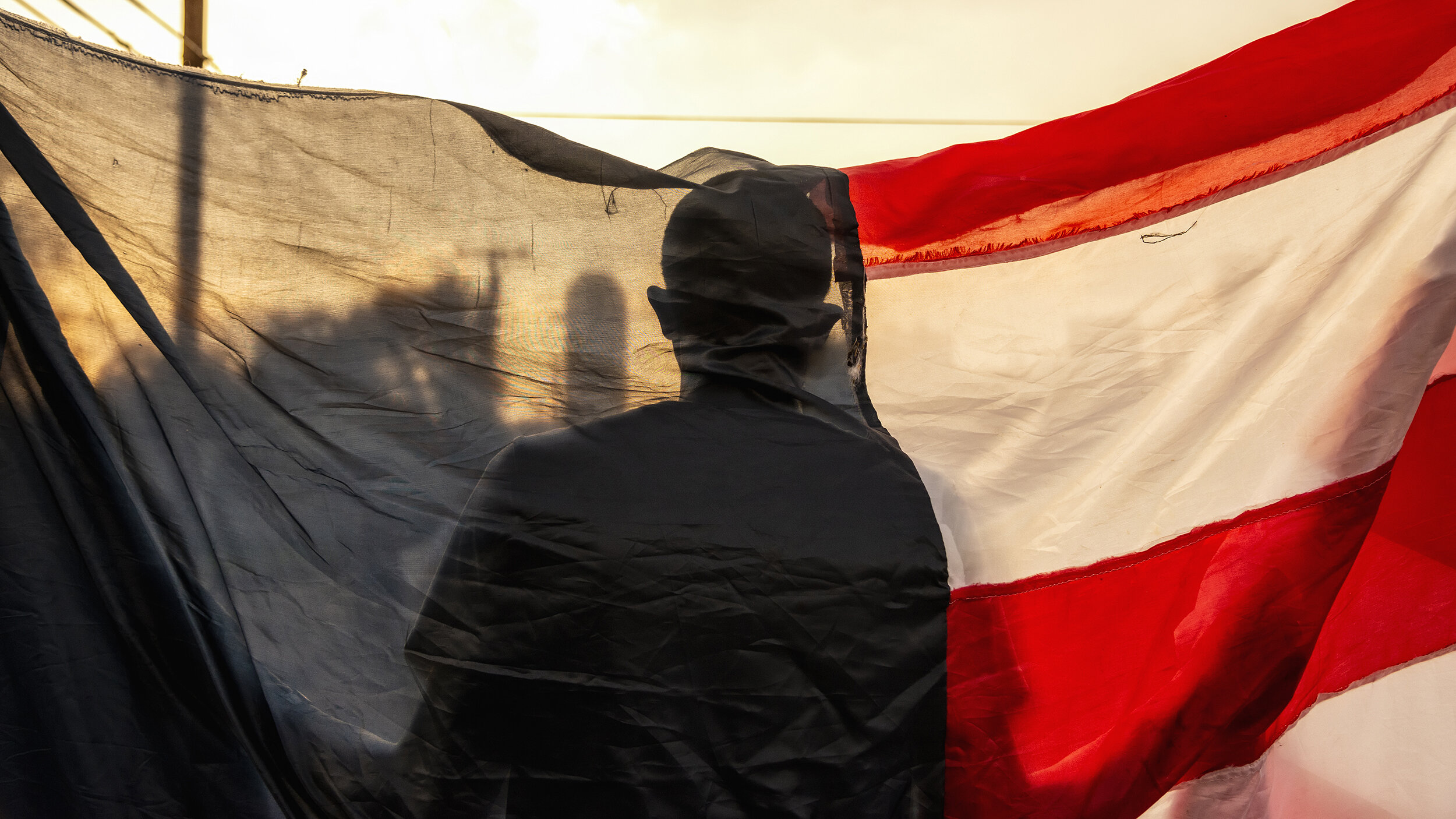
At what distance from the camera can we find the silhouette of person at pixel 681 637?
99 centimetres

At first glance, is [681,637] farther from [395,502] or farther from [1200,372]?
[1200,372]

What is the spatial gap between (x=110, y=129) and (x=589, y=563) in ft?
2.84

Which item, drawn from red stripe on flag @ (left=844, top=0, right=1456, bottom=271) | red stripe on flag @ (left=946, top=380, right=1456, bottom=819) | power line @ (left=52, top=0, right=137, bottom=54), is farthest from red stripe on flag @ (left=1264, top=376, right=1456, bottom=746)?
power line @ (left=52, top=0, right=137, bottom=54)

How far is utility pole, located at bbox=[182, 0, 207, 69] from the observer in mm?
4297

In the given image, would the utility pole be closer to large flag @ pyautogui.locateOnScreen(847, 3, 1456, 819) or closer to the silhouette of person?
the silhouette of person

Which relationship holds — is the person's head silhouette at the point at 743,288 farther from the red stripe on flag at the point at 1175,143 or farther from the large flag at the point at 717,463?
the red stripe on flag at the point at 1175,143

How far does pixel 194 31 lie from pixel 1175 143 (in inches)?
192

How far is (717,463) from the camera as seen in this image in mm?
1137

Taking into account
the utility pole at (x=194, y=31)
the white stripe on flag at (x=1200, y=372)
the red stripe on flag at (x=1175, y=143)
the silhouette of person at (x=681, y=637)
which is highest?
the utility pole at (x=194, y=31)

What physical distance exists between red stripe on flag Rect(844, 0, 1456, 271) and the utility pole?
439 centimetres

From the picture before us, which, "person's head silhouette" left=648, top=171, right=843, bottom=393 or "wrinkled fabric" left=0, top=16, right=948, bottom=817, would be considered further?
"person's head silhouette" left=648, top=171, right=843, bottom=393

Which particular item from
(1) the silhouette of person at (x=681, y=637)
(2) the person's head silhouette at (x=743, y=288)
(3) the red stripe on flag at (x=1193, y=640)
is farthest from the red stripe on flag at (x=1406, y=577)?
(2) the person's head silhouette at (x=743, y=288)

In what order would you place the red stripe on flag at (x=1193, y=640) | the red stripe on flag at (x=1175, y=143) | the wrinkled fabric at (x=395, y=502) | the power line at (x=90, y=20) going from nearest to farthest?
the wrinkled fabric at (x=395, y=502) → the red stripe on flag at (x=1193, y=640) → the red stripe on flag at (x=1175, y=143) → the power line at (x=90, y=20)

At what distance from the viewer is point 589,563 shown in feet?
3.41
